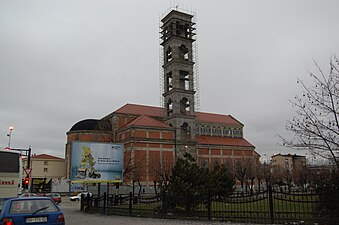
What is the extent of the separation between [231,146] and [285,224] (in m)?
63.3

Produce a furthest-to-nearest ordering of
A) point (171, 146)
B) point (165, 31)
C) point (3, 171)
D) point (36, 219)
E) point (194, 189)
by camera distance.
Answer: point (165, 31) → point (171, 146) → point (3, 171) → point (194, 189) → point (36, 219)

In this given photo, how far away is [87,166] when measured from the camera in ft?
79.2

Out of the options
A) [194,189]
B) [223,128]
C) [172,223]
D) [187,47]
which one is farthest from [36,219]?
[223,128]

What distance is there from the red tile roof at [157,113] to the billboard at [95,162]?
41381 mm

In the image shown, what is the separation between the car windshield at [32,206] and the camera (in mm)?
9523

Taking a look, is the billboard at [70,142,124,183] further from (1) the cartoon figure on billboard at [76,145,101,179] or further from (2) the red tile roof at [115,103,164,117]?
(2) the red tile roof at [115,103,164,117]

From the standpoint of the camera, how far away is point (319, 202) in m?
11.5

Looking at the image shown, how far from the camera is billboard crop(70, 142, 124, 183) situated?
23.6 m

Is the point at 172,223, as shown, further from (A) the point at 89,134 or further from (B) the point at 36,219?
(A) the point at 89,134

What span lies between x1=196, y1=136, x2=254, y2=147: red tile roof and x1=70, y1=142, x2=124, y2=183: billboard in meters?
45.3

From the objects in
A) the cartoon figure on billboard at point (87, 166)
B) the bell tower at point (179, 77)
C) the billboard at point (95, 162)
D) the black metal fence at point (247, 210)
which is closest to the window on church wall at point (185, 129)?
the bell tower at point (179, 77)

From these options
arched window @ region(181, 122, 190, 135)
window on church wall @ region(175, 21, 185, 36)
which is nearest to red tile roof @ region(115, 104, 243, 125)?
arched window @ region(181, 122, 190, 135)

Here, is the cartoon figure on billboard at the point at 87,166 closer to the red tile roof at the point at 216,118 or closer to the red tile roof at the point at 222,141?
the red tile roof at the point at 222,141

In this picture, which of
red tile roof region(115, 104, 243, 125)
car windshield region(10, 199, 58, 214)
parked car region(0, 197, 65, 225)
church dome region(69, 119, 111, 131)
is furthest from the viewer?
red tile roof region(115, 104, 243, 125)
